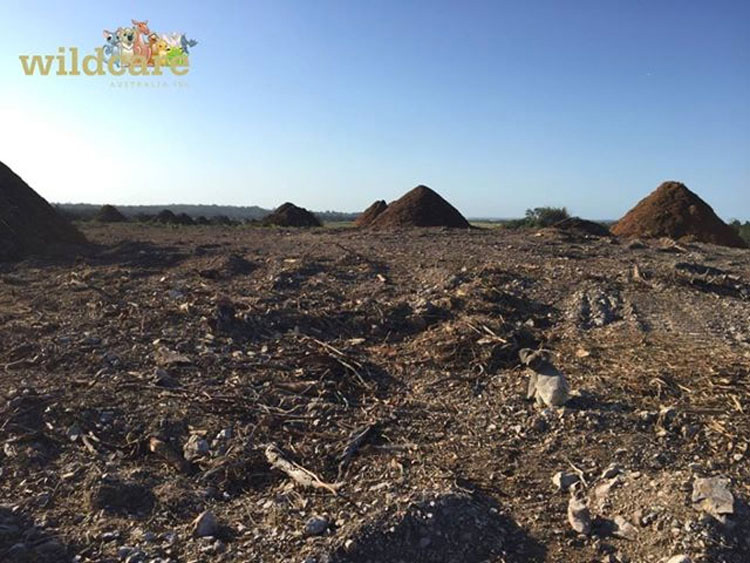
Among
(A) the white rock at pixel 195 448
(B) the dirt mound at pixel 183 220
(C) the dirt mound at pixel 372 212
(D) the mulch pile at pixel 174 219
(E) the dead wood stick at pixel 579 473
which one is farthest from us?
(D) the mulch pile at pixel 174 219

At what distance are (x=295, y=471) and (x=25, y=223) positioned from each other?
996cm

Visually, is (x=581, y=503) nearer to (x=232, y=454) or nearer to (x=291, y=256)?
(x=232, y=454)

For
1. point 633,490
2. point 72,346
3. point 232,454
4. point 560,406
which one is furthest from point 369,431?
point 72,346

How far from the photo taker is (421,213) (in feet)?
56.2

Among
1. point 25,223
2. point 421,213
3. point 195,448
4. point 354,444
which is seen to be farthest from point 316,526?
point 421,213

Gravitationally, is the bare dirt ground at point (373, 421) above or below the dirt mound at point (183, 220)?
below

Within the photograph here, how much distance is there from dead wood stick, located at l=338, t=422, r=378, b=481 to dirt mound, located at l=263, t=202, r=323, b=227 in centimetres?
1732

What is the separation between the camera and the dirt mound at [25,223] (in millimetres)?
9734

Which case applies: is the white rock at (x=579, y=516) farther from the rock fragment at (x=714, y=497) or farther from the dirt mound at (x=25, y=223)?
the dirt mound at (x=25, y=223)

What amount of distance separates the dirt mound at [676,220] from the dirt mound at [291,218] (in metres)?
10.3

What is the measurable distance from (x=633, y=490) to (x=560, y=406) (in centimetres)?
83

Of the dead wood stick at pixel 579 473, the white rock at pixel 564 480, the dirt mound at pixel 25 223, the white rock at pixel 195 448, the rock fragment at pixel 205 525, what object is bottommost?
the rock fragment at pixel 205 525

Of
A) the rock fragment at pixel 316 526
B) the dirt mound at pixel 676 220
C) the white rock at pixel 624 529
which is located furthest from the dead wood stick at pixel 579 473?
the dirt mound at pixel 676 220

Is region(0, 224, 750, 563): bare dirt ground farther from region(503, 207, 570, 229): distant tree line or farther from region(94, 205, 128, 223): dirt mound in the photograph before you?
region(94, 205, 128, 223): dirt mound
